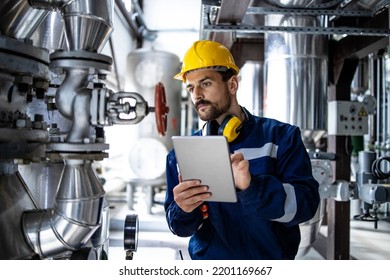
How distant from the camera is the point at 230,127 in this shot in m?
1.00

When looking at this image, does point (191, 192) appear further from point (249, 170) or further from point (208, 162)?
point (249, 170)

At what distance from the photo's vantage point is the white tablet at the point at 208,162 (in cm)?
74

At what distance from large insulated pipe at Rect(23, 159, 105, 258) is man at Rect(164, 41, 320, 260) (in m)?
0.22

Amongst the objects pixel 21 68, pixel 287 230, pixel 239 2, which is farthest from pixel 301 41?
pixel 21 68

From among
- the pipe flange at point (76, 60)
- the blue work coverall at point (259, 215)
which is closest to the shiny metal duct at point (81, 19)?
the pipe flange at point (76, 60)

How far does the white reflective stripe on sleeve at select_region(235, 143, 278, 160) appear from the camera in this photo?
3.26 ft

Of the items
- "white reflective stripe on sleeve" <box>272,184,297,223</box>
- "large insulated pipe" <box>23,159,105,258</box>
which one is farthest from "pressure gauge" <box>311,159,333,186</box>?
"large insulated pipe" <box>23,159,105,258</box>

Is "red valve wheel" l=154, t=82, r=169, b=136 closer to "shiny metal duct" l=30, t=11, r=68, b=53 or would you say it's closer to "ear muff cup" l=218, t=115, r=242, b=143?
"ear muff cup" l=218, t=115, r=242, b=143

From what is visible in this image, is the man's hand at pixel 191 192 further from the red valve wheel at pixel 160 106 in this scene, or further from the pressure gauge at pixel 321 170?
the pressure gauge at pixel 321 170

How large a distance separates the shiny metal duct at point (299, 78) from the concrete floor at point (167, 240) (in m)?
0.79

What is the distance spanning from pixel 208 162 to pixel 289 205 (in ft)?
0.78

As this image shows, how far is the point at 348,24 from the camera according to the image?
2100mm
